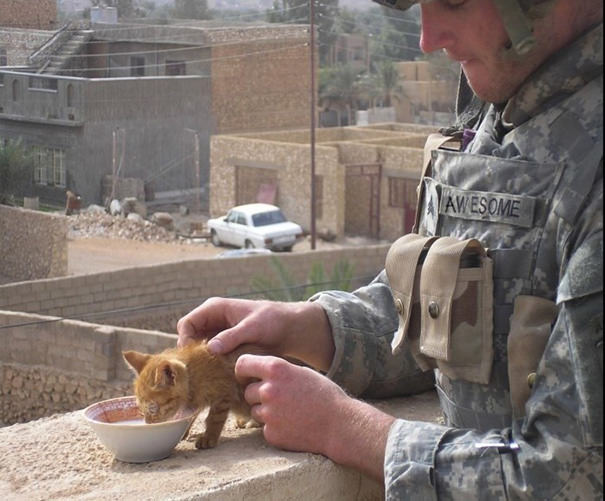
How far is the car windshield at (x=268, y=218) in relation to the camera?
1070 inches

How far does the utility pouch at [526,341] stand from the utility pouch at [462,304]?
0.24 ft

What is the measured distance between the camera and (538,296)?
1.87 meters

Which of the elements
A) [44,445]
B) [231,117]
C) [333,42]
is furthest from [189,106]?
[333,42]

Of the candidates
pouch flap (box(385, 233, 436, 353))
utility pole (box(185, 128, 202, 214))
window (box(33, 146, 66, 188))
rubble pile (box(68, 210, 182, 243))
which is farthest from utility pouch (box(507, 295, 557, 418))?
utility pole (box(185, 128, 202, 214))

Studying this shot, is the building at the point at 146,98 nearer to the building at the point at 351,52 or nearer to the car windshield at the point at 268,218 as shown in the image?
the car windshield at the point at 268,218

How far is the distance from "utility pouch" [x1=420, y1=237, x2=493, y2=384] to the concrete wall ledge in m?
0.41

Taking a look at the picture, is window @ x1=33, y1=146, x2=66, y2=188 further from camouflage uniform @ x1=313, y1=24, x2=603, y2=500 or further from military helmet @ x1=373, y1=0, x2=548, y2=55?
military helmet @ x1=373, y1=0, x2=548, y2=55

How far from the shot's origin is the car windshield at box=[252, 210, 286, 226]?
2717 centimetres

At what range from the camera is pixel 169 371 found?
244 cm

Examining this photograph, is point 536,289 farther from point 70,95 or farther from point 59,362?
point 59,362

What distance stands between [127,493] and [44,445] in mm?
446

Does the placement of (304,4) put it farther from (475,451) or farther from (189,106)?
(475,451)

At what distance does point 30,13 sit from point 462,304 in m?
4.35

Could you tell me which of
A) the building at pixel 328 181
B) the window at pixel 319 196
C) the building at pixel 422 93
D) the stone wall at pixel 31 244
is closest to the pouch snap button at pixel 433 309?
the stone wall at pixel 31 244
